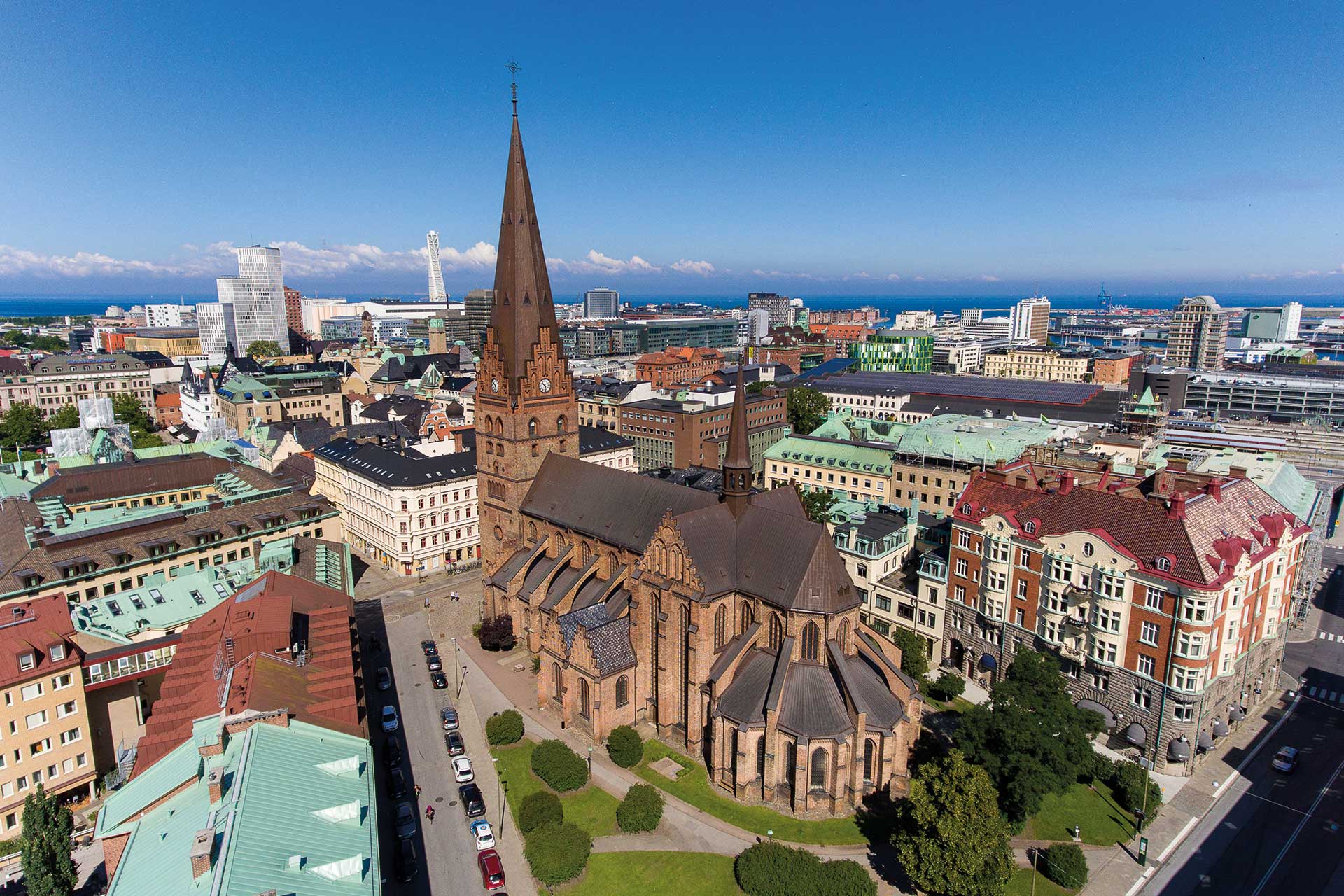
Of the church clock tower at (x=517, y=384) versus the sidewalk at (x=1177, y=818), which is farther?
the church clock tower at (x=517, y=384)

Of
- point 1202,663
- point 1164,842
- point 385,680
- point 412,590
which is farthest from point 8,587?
point 1202,663

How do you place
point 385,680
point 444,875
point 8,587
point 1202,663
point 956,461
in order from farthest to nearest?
point 956,461
point 385,680
point 8,587
point 1202,663
point 444,875

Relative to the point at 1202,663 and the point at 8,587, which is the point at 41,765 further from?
the point at 1202,663

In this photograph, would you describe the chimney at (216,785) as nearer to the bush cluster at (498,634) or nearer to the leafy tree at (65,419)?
the bush cluster at (498,634)

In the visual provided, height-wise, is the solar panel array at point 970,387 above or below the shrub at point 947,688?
above

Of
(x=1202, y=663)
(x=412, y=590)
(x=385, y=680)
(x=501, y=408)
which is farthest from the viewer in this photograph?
(x=412, y=590)

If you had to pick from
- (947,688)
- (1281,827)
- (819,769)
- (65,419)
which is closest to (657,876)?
(819,769)

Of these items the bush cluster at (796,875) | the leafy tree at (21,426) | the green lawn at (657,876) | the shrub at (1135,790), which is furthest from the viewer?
the leafy tree at (21,426)

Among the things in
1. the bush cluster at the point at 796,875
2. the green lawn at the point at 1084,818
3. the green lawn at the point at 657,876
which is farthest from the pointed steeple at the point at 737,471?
the green lawn at the point at 1084,818
